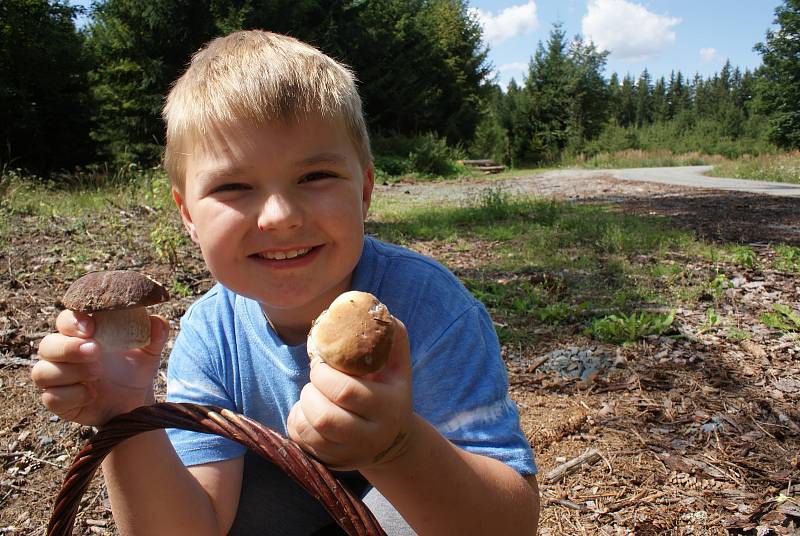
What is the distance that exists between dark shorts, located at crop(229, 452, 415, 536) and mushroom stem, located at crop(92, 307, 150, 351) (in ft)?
2.26

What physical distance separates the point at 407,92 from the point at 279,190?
26018mm

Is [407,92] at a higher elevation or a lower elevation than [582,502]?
higher

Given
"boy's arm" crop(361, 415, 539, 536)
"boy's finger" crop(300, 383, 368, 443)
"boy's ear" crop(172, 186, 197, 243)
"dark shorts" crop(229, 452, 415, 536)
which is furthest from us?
"dark shorts" crop(229, 452, 415, 536)

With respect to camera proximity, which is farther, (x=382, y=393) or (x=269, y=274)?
(x=269, y=274)

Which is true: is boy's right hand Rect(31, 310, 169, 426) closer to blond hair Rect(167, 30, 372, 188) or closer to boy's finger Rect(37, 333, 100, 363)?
boy's finger Rect(37, 333, 100, 363)

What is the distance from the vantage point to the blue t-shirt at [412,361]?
4.14ft

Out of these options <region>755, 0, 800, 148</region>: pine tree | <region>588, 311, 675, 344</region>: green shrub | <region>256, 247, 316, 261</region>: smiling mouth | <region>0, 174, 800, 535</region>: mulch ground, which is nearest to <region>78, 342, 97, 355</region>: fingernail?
<region>256, 247, 316, 261</region>: smiling mouth

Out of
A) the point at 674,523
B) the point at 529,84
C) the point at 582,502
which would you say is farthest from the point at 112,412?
the point at 529,84

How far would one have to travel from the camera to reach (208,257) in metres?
1.28

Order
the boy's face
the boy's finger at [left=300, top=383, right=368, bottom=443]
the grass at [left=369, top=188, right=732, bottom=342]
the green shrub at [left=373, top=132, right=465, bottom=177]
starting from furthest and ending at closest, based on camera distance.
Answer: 1. the green shrub at [left=373, top=132, right=465, bottom=177]
2. the grass at [left=369, top=188, right=732, bottom=342]
3. the boy's face
4. the boy's finger at [left=300, top=383, right=368, bottom=443]

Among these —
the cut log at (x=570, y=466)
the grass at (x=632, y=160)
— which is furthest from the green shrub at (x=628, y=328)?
the grass at (x=632, y=160)

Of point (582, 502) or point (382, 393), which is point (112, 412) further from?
point (582, 502)

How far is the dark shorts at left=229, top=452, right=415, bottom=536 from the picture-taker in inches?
65.4

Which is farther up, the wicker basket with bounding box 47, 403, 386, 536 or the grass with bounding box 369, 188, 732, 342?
the wicker basket with bounding box 47, 403, 386, 536
